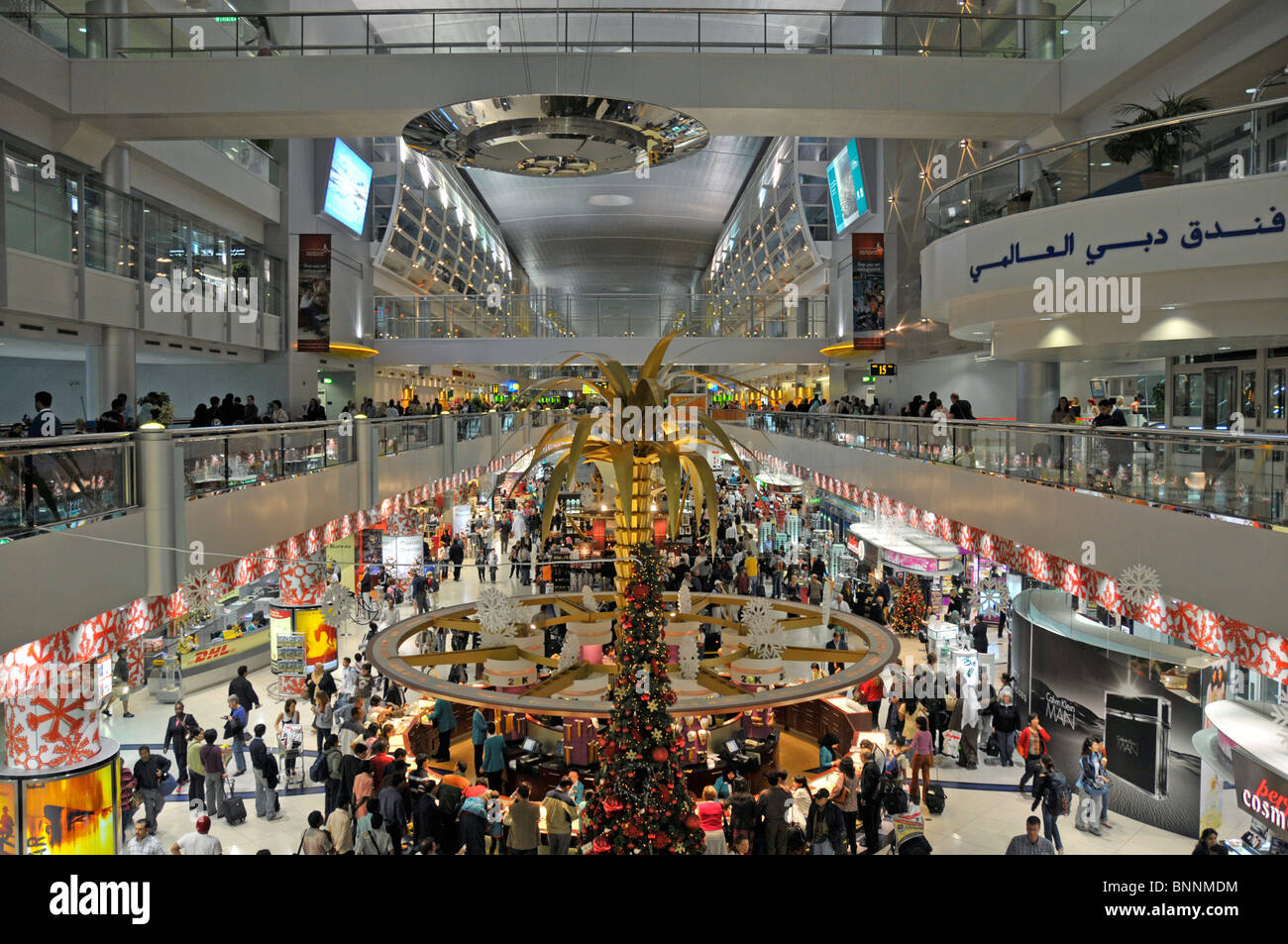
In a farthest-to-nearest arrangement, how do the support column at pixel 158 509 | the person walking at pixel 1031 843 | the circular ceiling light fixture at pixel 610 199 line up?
the circular ceiling light fixture at pixel 610 199
the support column at pixel 158 509
the person walking at pixel 1031 843

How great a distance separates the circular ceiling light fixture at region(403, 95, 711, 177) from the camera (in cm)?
1089

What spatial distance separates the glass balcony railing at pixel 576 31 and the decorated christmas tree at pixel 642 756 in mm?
8985

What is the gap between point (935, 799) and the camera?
35.8ft

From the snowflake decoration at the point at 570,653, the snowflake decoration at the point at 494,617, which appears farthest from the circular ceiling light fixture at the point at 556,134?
the snowflake decoration at the point at 570,653

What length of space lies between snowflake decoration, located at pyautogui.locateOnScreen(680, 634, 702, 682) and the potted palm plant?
317 inches

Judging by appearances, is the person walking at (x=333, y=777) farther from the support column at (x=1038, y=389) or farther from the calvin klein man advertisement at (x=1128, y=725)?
the support column at (x=1038, y=389)

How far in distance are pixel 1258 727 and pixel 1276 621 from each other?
260 centimetres

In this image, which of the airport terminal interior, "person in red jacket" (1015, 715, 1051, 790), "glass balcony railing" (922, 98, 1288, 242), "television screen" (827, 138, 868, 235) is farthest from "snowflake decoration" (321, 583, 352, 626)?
"television screen" (827, 138, 868, 235)

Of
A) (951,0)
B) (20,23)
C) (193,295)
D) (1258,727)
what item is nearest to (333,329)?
(193,295)

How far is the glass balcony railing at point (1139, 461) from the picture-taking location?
270 inches

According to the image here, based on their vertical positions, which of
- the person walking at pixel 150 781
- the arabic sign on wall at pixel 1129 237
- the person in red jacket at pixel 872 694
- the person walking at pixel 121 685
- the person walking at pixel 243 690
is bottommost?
the person in red jacket at pixel 872 694

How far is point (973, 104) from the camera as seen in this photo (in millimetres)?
15391

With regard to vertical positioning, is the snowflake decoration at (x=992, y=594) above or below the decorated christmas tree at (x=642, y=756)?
below

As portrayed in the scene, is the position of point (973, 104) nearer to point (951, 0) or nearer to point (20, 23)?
point (951, 0)
